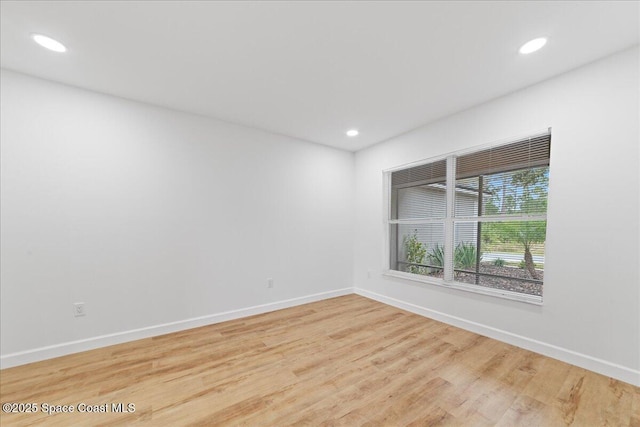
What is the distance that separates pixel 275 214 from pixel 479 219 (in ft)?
8.46

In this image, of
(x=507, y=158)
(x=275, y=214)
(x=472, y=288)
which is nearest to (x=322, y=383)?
(x=472, y=288)

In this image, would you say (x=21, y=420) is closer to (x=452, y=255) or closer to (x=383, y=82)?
(x=383, y=82)

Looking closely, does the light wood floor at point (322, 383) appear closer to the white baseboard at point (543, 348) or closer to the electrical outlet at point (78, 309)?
the white baseboard at point (543, 348)

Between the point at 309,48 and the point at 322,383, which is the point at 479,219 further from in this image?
the point at 309,48

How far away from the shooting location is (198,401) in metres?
1.71

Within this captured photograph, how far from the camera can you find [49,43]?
184 centimetres

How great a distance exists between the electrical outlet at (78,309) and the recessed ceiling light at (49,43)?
7.20 ft

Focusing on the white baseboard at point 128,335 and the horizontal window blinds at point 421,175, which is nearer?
the white baseboard at point 128,335

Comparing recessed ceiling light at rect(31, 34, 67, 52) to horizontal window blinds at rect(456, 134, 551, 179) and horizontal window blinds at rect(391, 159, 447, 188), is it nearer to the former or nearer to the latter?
horizontal window blinds at rect(391, 159, 447, 188)

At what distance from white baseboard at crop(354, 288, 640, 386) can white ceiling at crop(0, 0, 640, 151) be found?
8.05 ft

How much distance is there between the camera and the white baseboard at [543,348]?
189cm

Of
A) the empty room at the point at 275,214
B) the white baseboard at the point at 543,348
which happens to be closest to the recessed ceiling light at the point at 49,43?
the empty room at the point at 275,214

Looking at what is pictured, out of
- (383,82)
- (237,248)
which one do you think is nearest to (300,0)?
(383,82)

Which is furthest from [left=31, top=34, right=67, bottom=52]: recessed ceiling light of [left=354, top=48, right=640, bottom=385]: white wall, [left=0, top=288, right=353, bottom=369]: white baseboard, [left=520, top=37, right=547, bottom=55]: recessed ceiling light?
[left=354, top=48, right=640, bottom=385]: white wall
